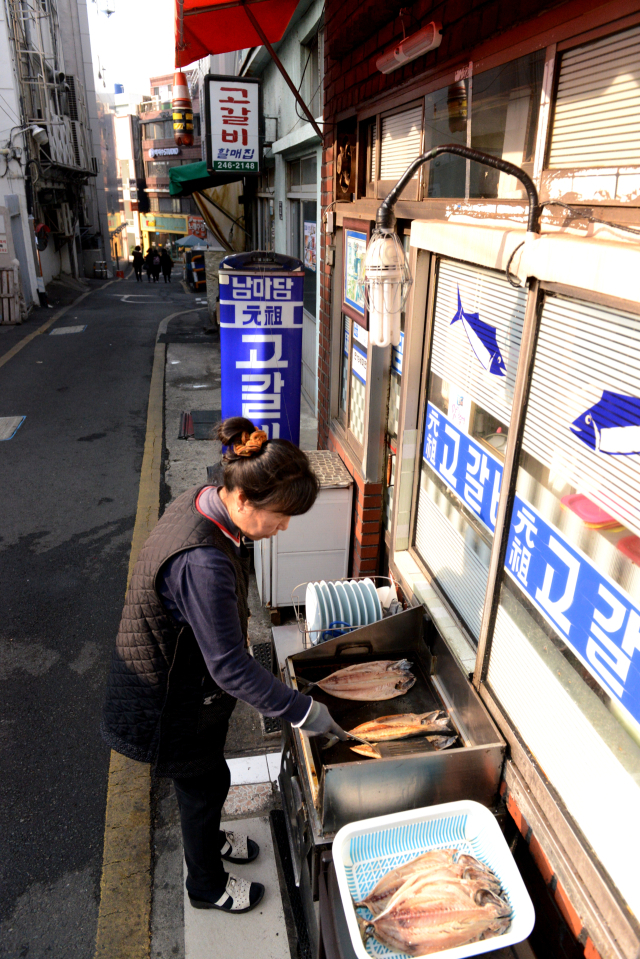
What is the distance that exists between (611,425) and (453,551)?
145 cm

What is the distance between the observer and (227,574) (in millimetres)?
2086

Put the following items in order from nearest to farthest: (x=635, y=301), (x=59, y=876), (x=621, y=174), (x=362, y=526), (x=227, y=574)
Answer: (x=635, y=301) → (x=621, y=174) → (x=227, y=574) → (x=59, y=876) → (x=362, y=526)

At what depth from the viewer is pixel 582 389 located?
1862 millimetres

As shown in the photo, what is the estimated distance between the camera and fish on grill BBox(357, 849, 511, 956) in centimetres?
192

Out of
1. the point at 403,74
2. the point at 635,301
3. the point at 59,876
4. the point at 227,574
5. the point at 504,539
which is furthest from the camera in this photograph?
the point at 403,74

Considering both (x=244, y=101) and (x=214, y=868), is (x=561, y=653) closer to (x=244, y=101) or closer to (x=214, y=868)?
(x=214, y=868)

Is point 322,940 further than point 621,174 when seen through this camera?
Yes

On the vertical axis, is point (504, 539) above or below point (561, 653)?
above

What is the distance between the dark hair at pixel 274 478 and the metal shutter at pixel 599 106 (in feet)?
4.24

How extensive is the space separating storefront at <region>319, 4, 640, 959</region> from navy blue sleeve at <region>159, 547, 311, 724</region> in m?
0.99

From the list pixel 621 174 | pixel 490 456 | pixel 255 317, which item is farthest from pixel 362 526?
pixel 621 174

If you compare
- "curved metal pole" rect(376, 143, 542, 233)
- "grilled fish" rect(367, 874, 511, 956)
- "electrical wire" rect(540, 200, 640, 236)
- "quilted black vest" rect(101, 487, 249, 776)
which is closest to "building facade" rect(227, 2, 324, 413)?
"curved metal pole" rect(376, 143, 542, 233)

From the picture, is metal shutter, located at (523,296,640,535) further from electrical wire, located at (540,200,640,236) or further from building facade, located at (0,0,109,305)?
building facade, located at (0,0,109,305)

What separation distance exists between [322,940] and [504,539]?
1.57 meters
